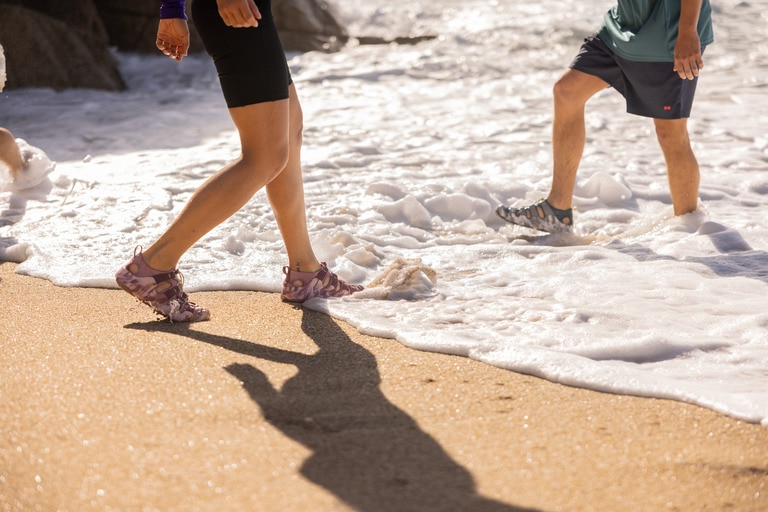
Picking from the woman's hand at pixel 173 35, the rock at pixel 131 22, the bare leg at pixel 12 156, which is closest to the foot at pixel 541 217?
the woman's hand at pixel 173 35

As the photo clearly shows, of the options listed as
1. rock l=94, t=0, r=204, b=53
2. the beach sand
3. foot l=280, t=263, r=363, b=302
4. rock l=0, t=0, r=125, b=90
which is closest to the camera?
the beach sand

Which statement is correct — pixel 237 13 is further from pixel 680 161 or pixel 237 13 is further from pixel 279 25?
pixel 279 25

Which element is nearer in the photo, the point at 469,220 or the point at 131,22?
the point at 469,220

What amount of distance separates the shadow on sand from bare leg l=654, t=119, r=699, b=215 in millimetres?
2071

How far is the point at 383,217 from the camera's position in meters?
4.64

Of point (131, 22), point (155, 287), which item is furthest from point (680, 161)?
point (131, 22)

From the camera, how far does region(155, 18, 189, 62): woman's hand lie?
3.00 meters

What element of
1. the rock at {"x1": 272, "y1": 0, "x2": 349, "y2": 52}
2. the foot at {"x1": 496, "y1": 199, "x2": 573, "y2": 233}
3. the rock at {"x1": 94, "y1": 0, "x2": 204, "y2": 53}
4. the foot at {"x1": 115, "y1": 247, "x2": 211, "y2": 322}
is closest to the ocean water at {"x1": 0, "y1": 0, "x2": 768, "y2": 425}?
the foot at {"x1": 496, "y1": 199, "x2": 573, "y2": 233}

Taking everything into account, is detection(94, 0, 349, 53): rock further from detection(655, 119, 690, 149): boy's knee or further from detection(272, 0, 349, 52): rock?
detection(655, 119, 690, 149): boy's knee

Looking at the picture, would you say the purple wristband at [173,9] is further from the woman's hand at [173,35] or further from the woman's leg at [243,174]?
the woman's leg at [243,174]

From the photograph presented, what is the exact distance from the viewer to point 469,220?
15.2 ft

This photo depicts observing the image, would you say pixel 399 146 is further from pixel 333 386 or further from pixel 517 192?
pixel 333 386

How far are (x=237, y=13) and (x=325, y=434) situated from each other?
1.28 m

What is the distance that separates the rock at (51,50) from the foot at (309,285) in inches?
255
